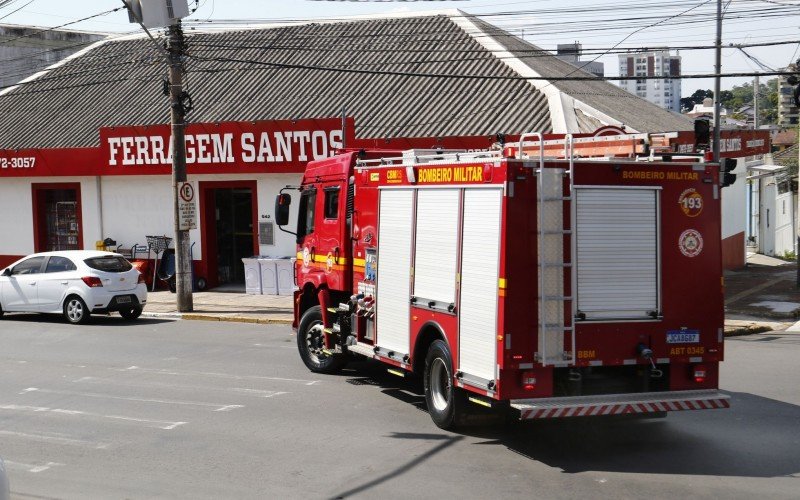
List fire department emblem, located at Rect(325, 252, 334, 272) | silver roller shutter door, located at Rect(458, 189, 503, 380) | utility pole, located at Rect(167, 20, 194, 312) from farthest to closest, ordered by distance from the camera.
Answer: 1. utility pole, located at Rect(167, 20, 194, 312)
2. fire department emblem, located at Rect(325, 252, 334, 272)
3. silver roller shutter door, located at Rect(458, 189, 503, 380)

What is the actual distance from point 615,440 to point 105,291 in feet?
46.3

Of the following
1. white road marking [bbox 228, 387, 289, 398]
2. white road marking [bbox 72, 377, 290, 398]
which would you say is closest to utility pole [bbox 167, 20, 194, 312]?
white road marking [bbox 72, 377, 290, 398]

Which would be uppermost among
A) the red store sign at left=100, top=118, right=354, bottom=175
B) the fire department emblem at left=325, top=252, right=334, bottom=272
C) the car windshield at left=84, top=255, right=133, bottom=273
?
the red store sign at left=100, top=118, right=354, bottom=175

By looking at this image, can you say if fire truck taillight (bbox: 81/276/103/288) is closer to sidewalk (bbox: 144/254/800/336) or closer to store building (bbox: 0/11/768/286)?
sidewalk (bbox: 144/254/800/336)

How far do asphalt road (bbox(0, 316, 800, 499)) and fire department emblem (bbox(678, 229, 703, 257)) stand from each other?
6.53ft

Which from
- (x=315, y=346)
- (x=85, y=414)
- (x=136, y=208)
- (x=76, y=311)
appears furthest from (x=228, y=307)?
(x=85, y=414)

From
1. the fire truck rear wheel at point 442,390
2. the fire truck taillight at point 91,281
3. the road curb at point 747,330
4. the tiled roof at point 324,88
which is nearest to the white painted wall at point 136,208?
the tiled roof at point 324,88

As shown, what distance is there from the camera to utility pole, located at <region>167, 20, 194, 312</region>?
22.7m

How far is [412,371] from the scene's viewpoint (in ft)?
38.7

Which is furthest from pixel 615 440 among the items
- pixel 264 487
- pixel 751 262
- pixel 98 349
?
pixel 751 262

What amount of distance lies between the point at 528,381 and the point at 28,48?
4288 cm

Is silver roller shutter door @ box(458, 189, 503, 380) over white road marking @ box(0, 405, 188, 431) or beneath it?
over

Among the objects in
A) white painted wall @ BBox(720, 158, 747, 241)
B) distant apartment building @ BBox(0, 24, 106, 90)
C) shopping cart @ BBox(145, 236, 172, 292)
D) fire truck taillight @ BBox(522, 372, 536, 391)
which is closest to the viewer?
fire truck taillight @ BBox(522, 372, 536, 391)

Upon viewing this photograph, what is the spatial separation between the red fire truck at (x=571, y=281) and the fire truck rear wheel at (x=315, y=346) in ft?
12.2
